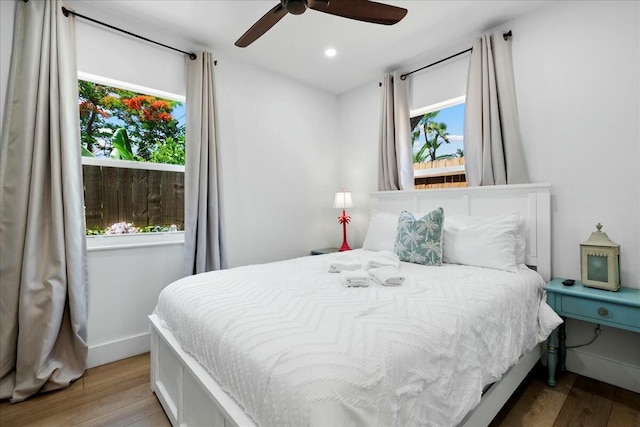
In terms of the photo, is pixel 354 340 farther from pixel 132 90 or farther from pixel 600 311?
pixel 132 90

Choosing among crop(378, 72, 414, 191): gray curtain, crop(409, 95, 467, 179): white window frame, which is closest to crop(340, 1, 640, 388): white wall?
crop(409, 95, 467, 179): white window frame

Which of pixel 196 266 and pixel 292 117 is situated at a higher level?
pixel 292 117

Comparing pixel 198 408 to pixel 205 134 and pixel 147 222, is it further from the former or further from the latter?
pixel 205 134

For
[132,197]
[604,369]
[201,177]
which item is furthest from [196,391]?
[604,369]

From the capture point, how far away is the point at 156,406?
1.79 metres

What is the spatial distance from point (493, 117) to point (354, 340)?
223 cm

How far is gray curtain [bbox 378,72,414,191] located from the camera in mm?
3107

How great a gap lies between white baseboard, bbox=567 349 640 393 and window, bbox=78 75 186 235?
3.29 meters

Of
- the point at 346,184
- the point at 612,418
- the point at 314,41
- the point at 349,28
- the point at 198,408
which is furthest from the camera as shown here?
the point at 346,184

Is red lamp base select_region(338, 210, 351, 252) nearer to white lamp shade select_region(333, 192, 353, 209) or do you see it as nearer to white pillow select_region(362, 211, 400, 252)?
white lamp shade select_region(333, 192, 353, 209)

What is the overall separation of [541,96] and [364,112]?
180cm

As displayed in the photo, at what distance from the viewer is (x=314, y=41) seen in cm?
270

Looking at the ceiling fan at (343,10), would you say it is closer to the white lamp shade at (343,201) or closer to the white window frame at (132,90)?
the white window frame at (132,90)

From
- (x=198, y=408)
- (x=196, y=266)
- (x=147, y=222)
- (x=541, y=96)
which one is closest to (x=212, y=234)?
(x=196, y=266)
